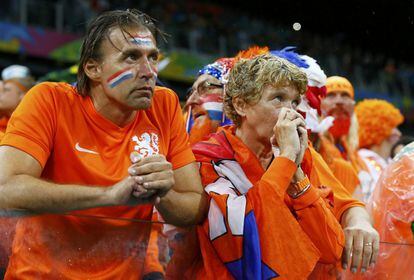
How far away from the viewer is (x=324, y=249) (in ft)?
7.80

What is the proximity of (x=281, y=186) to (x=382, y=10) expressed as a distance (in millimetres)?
5694

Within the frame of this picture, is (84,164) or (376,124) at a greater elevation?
(84,164)

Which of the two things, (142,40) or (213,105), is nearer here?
(142,40)

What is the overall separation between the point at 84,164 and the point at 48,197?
10.0 inches

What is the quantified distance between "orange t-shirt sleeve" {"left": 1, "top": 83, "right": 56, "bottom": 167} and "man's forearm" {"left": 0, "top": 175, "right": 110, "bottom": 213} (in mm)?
140

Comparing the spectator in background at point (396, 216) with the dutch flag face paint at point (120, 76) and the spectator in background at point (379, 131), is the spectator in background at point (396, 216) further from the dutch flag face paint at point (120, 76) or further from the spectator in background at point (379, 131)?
the spectator in background at point (379, 131)

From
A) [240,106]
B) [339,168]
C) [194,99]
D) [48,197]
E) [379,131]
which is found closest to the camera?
[48,197]

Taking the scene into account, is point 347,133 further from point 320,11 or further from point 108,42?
point 320,11

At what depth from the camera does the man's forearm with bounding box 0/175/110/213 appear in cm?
211

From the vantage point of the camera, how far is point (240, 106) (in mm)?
2619

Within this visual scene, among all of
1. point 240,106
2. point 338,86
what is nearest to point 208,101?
point 240,106

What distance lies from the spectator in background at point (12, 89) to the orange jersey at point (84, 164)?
2.05 meters

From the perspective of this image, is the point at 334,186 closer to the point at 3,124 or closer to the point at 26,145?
the point at 26,145

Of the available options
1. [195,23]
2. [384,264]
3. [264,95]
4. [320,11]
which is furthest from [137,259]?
[195,23]
